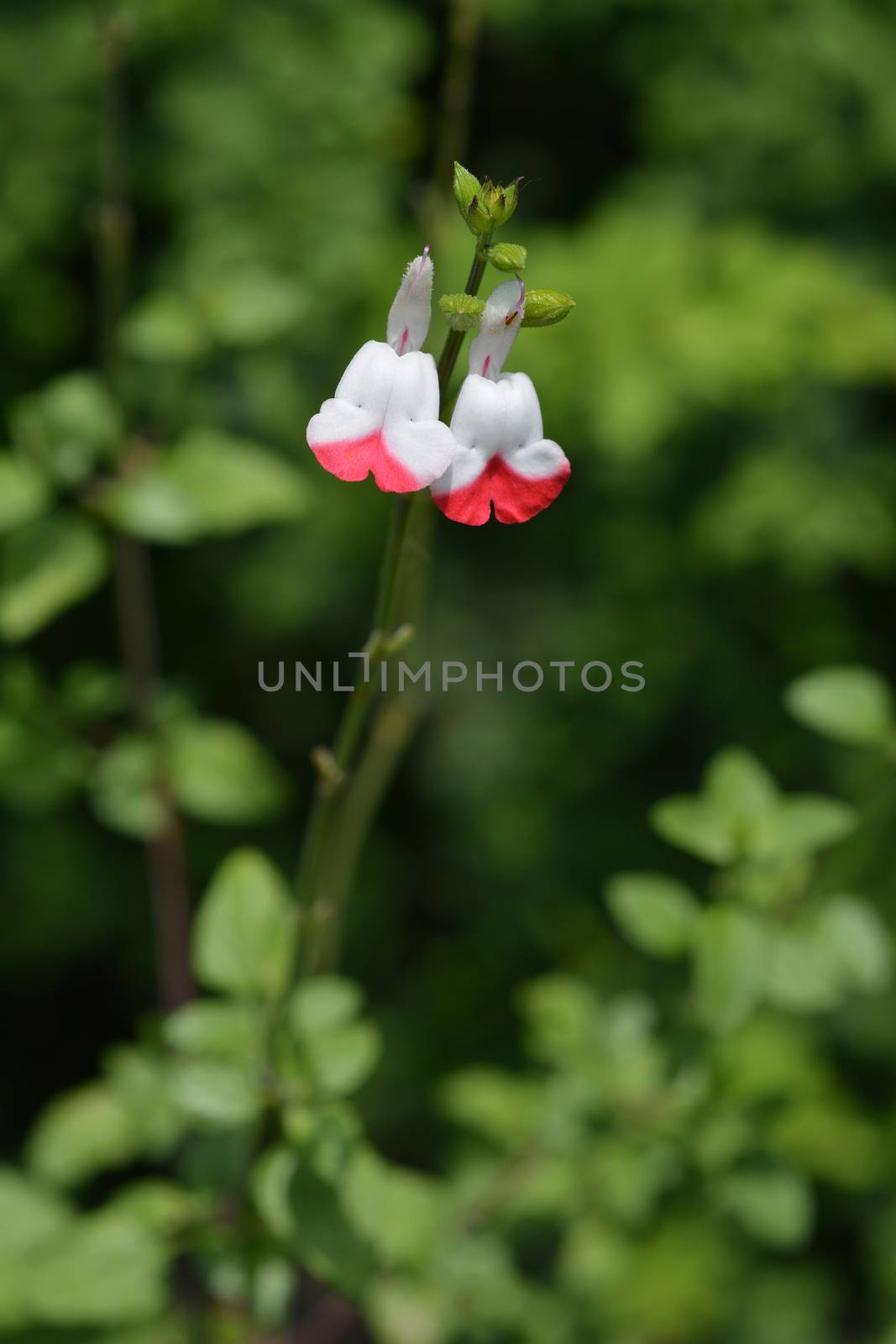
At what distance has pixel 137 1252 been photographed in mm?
934

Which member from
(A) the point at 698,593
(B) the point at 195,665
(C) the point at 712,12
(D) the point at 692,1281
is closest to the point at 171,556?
(B) the point at 195,665

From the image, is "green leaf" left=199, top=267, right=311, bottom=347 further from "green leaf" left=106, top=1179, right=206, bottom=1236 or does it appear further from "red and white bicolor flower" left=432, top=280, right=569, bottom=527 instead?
"green leaf" left=106, top=1179, right=206, bottom=1236

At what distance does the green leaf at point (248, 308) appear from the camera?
3.65 feet

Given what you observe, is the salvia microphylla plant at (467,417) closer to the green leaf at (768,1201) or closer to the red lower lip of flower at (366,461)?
the red lower lip of flower at (366,461)

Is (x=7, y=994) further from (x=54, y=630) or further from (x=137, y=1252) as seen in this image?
(x=137, y=1252)

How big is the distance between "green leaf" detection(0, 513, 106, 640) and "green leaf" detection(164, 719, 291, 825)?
0.65ft

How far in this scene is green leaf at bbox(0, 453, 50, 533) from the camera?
0.98 m

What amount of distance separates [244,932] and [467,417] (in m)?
0.49

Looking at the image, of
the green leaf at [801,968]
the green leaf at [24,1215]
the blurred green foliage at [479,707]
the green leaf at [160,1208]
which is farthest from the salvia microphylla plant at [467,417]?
the green leaf at [24,1215]

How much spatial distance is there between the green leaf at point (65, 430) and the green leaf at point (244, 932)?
370 millimetres

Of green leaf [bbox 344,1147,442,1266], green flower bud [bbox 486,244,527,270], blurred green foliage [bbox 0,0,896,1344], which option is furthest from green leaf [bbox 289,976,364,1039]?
green flower bud [bbox 486,244,527,270]

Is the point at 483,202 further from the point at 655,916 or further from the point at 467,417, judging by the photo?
the point at 655,916

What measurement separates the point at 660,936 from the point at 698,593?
106cm

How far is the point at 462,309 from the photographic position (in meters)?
0.56
